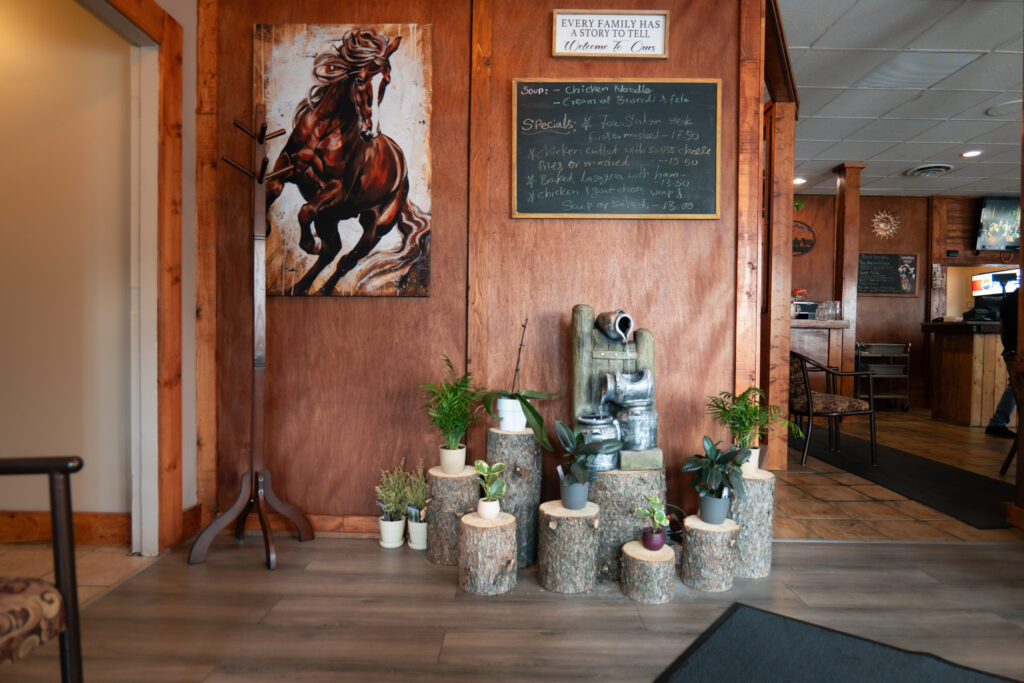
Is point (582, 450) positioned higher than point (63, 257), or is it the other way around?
Result: point (63, 257)

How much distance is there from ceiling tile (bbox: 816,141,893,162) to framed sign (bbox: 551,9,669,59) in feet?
Answer: 14.4

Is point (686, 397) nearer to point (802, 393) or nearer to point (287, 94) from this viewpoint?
point (802, 393)

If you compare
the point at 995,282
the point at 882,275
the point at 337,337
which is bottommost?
the point at 337,337

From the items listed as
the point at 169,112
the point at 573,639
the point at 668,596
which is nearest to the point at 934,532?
the point at 668,596

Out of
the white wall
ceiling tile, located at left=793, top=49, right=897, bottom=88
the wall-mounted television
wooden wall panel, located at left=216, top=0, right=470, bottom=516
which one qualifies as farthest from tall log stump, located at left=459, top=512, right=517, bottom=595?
the wall-mounted television

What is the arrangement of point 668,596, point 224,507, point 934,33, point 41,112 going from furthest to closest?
point 934,33 → point 224,507 → point 41,112 → point 668,596

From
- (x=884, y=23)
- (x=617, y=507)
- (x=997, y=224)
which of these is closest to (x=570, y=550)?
(x=617, y=507)

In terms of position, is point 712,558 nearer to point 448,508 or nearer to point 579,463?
point 579,463

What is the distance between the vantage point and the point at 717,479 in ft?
7.16

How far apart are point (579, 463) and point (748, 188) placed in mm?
1462

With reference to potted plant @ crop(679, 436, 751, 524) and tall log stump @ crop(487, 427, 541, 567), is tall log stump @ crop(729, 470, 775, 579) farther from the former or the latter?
tall log stump @ crop(487, 427, 541, 567)

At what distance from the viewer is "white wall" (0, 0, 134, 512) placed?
2490 millimetres

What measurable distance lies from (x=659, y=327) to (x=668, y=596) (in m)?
1.13

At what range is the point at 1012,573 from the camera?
7.61ft
